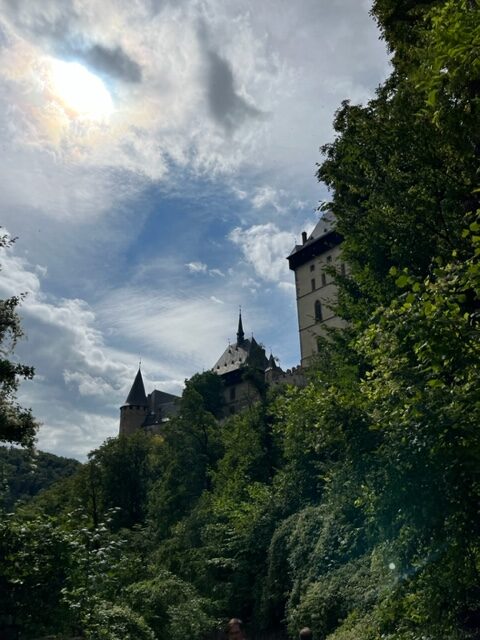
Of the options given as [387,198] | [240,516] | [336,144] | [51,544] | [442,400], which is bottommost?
[51,544]

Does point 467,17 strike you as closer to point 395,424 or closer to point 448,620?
point 395,424

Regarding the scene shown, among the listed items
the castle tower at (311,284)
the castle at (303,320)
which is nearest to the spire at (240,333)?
the castle at (303,320)

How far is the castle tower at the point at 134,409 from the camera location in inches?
3250

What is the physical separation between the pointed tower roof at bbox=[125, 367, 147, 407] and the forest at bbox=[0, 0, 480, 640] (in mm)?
62188

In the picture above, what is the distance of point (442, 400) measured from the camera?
19.2 feet

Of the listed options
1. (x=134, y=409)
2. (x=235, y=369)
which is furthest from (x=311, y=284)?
(x=134, y=409)

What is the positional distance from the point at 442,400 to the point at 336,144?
28.4 feet

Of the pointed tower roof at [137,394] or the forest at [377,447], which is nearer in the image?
the forest at [377,447]

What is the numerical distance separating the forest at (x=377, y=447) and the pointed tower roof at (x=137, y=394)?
62188 millimetres

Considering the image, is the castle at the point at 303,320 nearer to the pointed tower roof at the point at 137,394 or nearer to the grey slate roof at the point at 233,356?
the grey slate roof at the point at 233,356

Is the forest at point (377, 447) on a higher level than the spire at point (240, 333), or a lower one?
lower

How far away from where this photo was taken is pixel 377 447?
28.1 feet

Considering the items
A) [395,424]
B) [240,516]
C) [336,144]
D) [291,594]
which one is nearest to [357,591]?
[291,594]

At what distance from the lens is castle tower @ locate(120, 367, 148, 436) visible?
8256 centimetres
